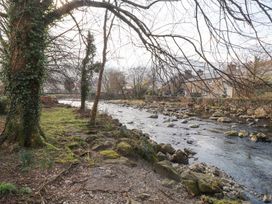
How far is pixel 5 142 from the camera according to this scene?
7.46 m

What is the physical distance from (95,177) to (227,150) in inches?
368

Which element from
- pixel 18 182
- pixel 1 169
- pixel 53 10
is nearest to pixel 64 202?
pixel 18 182

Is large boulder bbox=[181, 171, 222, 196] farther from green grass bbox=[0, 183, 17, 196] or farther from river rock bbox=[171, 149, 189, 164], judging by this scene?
green grass bbox=[0, 183, 17, 196]

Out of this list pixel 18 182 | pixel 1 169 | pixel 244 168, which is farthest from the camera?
pixel 244 168

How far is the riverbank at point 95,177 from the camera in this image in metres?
5.20

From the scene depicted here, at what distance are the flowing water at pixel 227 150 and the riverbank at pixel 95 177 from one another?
1.18 metres

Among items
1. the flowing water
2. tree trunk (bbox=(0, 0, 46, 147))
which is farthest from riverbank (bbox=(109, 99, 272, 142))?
tree trunk (bbox=(0, 0, 46, 147))

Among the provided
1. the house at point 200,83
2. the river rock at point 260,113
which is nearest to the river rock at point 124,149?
the house at point 200,83

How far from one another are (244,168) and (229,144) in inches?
168

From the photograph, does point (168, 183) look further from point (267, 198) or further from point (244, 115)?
point (244, 115)

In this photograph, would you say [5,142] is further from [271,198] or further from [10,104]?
[271,198]

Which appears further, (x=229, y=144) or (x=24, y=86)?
(x=229, y=144)

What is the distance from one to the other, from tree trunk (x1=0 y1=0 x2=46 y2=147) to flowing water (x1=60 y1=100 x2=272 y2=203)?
6214mm

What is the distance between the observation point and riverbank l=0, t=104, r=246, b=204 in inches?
205
